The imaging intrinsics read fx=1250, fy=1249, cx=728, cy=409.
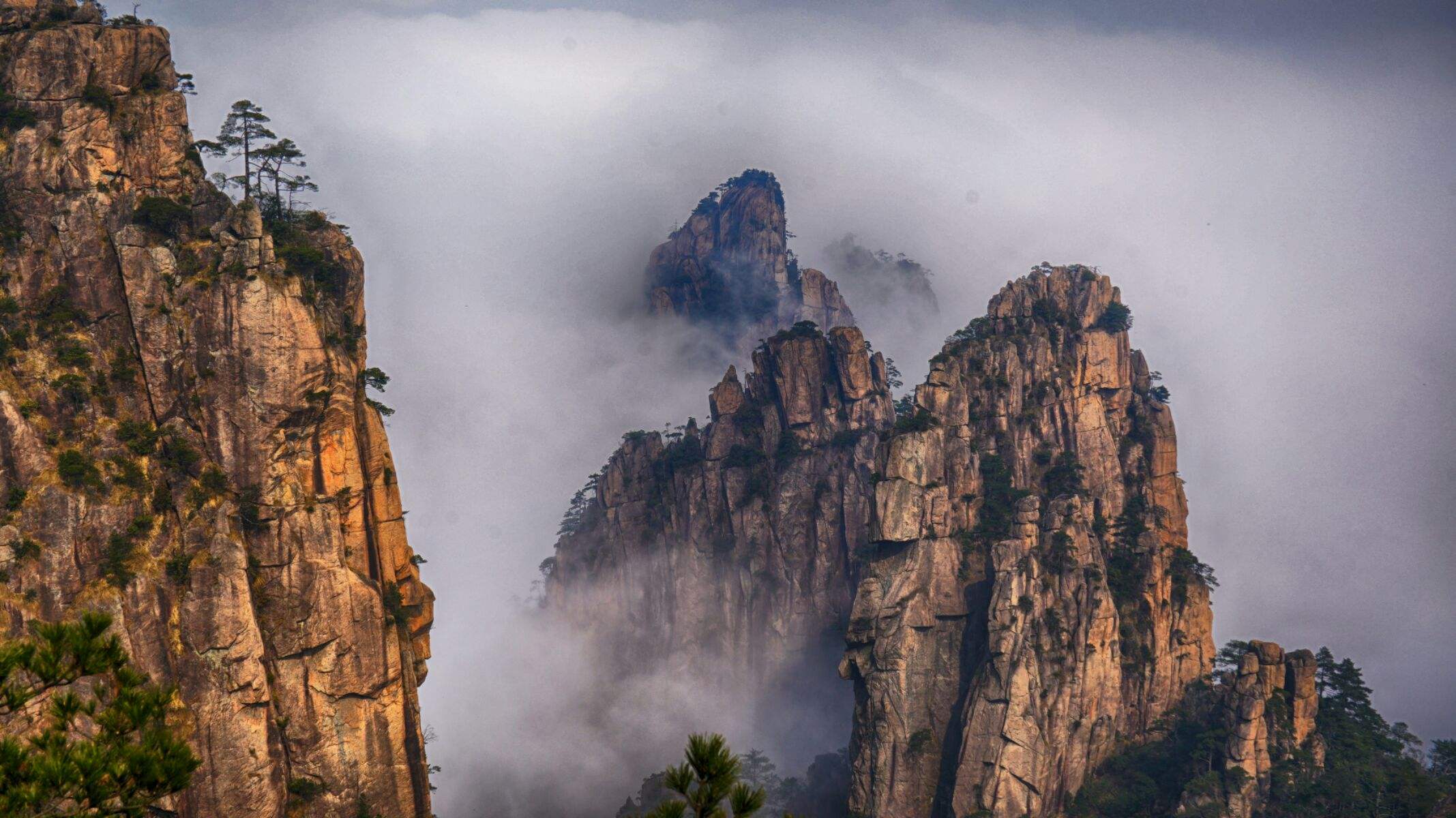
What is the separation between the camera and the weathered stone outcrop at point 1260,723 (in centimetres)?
11306

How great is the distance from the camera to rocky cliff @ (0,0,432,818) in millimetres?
74188

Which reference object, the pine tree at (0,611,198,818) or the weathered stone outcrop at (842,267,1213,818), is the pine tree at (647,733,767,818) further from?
the weathered stone outcrop at (842,267,1213,818)

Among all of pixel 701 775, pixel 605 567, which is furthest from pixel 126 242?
pixel 605 567

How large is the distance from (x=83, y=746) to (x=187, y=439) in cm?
4932

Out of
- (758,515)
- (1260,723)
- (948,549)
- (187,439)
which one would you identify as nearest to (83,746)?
(187,439)

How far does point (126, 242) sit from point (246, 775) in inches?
1337

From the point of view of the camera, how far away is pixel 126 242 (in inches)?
3088

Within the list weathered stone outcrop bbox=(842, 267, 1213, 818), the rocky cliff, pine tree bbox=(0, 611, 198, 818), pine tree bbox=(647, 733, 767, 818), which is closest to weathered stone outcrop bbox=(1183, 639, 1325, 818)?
weathered stone outcrop bbox=(842, 267, 1213, 818)

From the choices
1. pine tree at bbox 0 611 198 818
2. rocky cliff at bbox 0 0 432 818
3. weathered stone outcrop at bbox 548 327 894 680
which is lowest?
pine tree at bbox 0 611 198 818

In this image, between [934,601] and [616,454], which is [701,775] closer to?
[934,601]

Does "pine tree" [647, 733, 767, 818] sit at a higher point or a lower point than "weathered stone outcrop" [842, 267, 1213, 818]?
lower

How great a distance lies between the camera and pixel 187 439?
7881 cm

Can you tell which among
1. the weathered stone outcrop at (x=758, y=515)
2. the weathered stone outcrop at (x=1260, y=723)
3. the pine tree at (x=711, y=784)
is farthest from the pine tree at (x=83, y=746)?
the weathered stone outcrop at (x=758, y=515)

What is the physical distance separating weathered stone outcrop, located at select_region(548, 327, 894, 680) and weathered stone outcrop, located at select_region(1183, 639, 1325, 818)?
49505 mm
